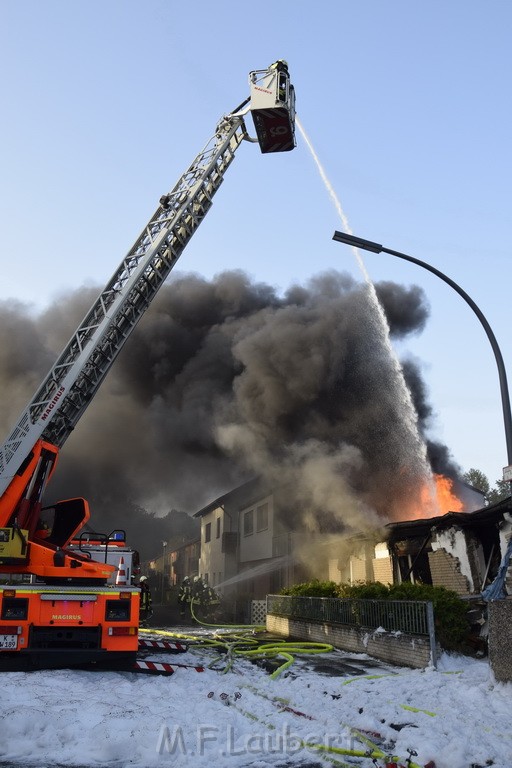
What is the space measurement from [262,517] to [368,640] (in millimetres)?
16474

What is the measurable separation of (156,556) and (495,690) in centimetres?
6552

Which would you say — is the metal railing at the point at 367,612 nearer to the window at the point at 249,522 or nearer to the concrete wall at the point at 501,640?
the concrete wall at the point at 501,640

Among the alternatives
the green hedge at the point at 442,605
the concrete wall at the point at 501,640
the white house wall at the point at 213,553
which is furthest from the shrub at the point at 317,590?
the white house wall at the point at 213,553

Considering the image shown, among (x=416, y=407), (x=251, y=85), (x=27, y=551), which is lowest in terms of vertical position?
(x=27, y=551)

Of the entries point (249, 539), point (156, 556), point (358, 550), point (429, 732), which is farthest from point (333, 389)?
point (156, 556)

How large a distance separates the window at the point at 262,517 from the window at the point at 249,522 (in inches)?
39.0

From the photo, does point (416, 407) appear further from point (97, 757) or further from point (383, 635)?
point (97, 757)

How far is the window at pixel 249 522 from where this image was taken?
29453 millimetres

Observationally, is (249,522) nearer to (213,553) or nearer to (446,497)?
(213,553)

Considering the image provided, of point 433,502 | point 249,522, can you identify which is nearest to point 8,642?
point 433,502

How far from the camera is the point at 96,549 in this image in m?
11.6

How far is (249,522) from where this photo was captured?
3005cm

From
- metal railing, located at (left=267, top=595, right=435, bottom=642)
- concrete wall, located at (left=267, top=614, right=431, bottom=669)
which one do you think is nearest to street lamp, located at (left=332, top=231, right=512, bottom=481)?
metal railing, located at (left=267, top=595, right=435, bottom=642)

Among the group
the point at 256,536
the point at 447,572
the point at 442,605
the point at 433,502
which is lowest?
the point at 442,605
